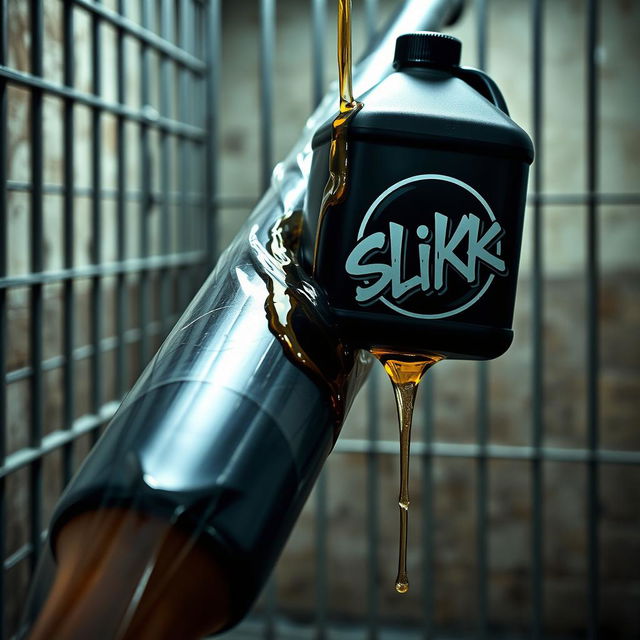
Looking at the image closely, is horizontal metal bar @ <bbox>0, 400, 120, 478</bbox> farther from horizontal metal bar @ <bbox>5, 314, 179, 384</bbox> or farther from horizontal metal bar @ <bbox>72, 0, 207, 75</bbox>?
horizontal metal bar @ <bbox>72, 0, 207, 75</bbox>

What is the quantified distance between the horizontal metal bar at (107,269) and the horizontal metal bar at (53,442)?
207 mm

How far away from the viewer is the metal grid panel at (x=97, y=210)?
1073 mm

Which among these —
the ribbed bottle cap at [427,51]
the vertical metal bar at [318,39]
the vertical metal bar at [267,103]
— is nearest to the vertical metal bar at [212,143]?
the vertical metal bar at [267,103]

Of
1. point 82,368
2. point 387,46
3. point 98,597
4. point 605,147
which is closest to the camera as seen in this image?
point 98,597

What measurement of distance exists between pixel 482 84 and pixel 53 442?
36.3 inches

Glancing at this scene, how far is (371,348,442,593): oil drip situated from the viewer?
→ 1.40ft

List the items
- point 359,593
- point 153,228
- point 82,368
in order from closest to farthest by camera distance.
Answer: point 82,368
point 153,228
point 359,593

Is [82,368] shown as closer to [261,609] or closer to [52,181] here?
[52,181]

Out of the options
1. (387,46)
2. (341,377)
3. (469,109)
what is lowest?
(341,377)

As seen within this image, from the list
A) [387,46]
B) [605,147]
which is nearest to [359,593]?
[605,147]

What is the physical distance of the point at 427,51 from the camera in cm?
45

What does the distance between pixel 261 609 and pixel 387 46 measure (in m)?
2.29

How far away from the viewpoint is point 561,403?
2.69m

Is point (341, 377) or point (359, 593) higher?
point (341, 377)
